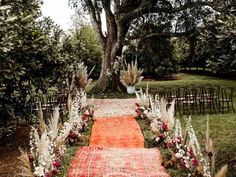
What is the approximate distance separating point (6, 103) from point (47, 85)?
136 cm

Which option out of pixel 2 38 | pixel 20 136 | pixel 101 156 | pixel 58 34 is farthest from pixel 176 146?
pixel 58 34

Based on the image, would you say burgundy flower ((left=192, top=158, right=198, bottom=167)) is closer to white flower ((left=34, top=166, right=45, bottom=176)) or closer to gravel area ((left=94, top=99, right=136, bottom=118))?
white flower ((left=34, top=166, right=45, bottom=176))

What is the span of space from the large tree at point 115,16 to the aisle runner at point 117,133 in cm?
825

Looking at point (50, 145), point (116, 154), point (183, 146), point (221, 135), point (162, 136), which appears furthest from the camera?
point (221, 135)

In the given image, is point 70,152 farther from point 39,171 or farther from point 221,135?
point 221,135

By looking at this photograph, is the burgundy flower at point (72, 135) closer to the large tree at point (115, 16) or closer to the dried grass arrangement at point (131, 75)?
the dried grass arrangement at point (131, 75)

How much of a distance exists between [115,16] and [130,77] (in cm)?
328

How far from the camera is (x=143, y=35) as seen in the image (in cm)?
2308

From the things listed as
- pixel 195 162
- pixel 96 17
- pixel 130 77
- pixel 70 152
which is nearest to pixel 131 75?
pixel 130 77

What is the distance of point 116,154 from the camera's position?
8984 mm

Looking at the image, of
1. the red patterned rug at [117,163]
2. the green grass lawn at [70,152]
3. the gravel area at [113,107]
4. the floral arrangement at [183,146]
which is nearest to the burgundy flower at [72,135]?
the green grass lawn at [70,152]

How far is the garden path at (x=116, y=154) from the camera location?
7617 millimetres

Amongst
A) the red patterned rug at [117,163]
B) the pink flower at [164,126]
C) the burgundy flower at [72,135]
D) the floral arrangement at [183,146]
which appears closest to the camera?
the floral arrangement at [183,146]

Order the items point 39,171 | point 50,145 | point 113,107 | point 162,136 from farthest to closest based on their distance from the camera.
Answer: point 113,107 < point 162,136 < point 50,145 < point 39,171
